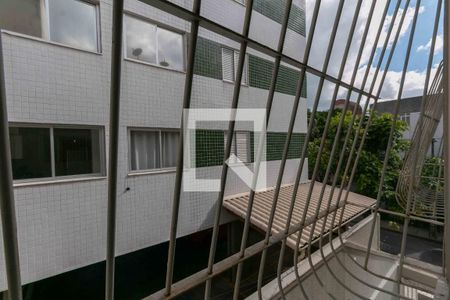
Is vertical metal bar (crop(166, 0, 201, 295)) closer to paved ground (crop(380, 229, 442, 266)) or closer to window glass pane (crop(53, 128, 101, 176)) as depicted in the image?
window glass pane (crop(53, 128, 101, 176))

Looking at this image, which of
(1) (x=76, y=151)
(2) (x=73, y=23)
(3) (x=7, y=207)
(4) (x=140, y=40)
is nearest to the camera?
(3) (x=7, y=207)

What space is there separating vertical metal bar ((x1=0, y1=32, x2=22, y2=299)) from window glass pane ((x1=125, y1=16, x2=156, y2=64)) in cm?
416

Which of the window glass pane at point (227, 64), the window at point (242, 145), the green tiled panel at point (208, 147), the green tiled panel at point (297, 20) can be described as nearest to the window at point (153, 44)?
the window glass pane at point (227, 64)

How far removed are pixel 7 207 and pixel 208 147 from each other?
14.8 feet

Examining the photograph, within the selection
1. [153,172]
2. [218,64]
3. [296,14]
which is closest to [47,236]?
[153,172]

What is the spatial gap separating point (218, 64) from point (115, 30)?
501 centimetres

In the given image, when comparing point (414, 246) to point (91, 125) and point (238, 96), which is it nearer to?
point (91, 125)

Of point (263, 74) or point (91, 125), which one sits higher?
point (263, 74)

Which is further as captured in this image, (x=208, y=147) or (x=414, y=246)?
(x=414, y=246)

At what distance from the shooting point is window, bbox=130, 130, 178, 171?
13.9 feet

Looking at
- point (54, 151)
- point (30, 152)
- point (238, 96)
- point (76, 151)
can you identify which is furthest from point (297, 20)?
point (238, 96)

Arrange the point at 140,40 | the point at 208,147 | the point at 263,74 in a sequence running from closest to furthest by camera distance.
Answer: the point at 140,40 → the point at 208,147 → the point at 263,74

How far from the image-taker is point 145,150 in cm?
439

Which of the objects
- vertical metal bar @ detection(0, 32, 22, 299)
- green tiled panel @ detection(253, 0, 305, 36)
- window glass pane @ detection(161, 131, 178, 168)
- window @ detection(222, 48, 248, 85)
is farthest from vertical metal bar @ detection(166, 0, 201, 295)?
green tiled panel @ detection(253, 0, 305, 36)
